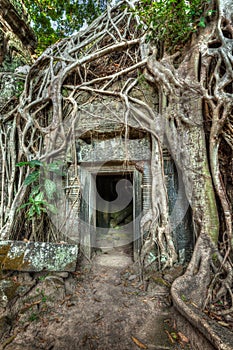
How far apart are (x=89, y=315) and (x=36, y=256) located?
3.05ft

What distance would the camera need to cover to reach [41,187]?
314 cm

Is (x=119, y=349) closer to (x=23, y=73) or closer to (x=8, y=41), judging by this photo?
(x=23, y=73)

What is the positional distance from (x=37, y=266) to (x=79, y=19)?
742cm

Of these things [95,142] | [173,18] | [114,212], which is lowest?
[114,212]

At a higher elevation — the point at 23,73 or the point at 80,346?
the point at 23,73

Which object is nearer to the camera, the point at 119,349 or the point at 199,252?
the point at 119,349

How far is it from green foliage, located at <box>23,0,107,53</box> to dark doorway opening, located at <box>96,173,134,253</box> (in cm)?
488

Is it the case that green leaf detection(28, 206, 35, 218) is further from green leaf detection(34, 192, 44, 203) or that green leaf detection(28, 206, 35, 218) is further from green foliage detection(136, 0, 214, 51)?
green foliage detection(136, 0, 214, 51)

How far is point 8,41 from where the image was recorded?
12.7 feet

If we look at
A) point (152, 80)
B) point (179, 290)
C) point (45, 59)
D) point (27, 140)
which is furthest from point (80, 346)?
point (45, 59)

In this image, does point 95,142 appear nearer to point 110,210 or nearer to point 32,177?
point 32,177

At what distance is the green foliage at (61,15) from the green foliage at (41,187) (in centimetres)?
461

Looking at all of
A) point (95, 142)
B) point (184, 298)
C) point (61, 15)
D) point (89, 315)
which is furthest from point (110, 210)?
point (61, 15)

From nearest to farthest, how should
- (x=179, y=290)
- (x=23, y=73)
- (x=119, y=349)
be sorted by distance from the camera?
(x=119, y=349) → (x=179, y=290) → (x=23, y=73)
